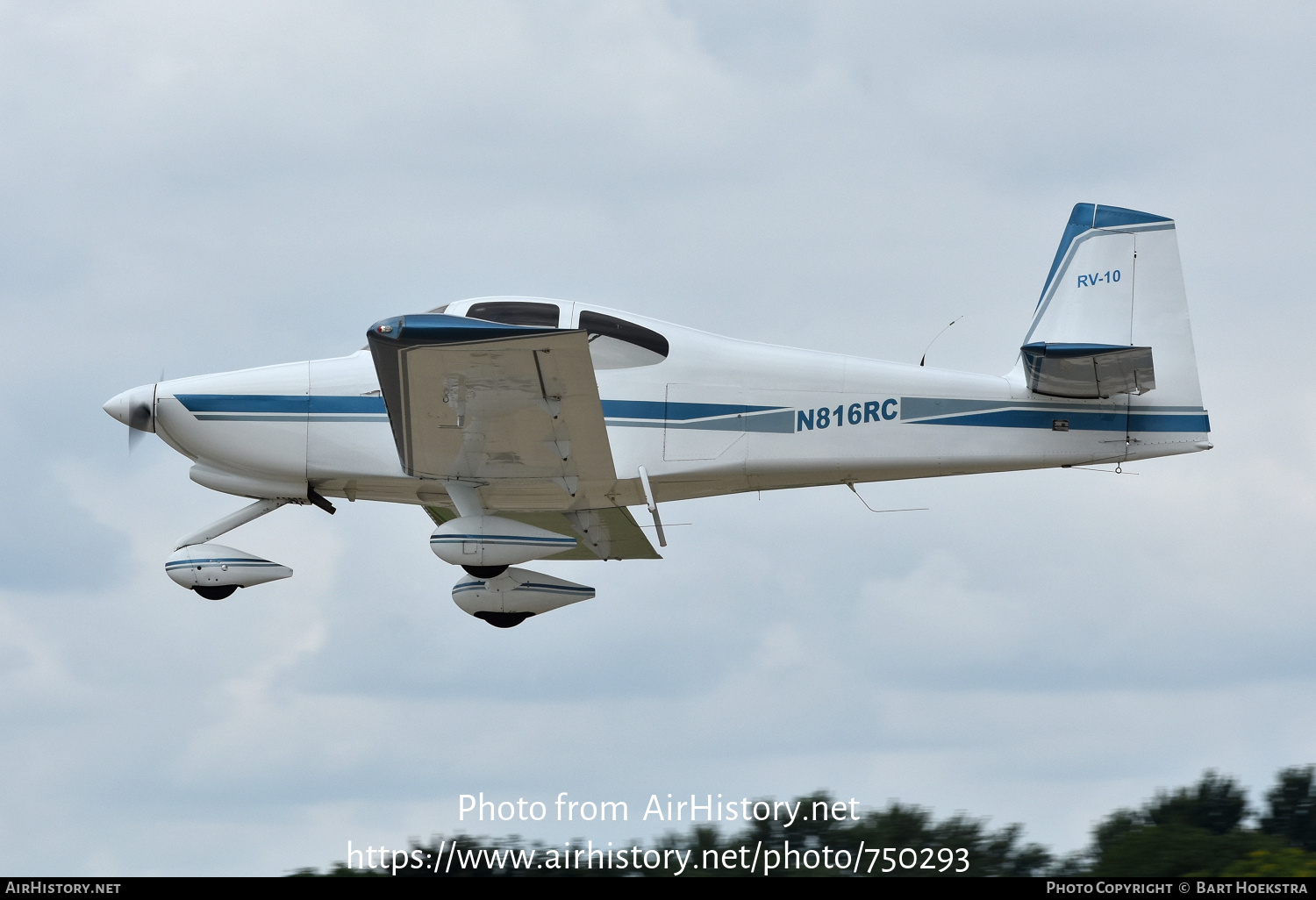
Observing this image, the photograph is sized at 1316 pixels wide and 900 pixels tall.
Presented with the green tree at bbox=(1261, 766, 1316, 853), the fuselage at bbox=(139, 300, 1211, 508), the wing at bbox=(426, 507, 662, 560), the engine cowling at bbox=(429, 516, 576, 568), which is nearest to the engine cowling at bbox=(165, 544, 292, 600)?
the fuselage at bbox=(139, 300, 1211, 508)

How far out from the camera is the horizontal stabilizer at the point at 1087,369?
1148 cm

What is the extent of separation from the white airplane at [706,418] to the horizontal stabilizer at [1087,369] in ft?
0.05

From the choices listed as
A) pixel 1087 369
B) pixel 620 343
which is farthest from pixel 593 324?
pixel 1087 369

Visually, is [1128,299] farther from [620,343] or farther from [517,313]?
[517,313]

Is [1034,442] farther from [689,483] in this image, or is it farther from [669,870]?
[669,870]

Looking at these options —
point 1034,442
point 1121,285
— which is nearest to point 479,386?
point 1034,442

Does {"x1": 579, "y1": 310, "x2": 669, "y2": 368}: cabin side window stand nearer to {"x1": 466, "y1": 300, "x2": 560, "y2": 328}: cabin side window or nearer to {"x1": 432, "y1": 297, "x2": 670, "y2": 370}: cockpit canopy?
{"x1": 432, "y1": 297, "x2": 670, "y2": 370}: cockpit canopy

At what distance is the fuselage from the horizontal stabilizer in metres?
0.12

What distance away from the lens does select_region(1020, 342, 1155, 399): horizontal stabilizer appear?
1148 centimetres

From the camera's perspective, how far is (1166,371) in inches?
472

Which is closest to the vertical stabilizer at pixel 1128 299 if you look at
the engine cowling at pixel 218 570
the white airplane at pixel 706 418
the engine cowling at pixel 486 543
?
the white airplane at pixel 706 418

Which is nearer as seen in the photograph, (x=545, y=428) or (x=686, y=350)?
(x=545, y=428)

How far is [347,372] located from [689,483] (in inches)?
113
